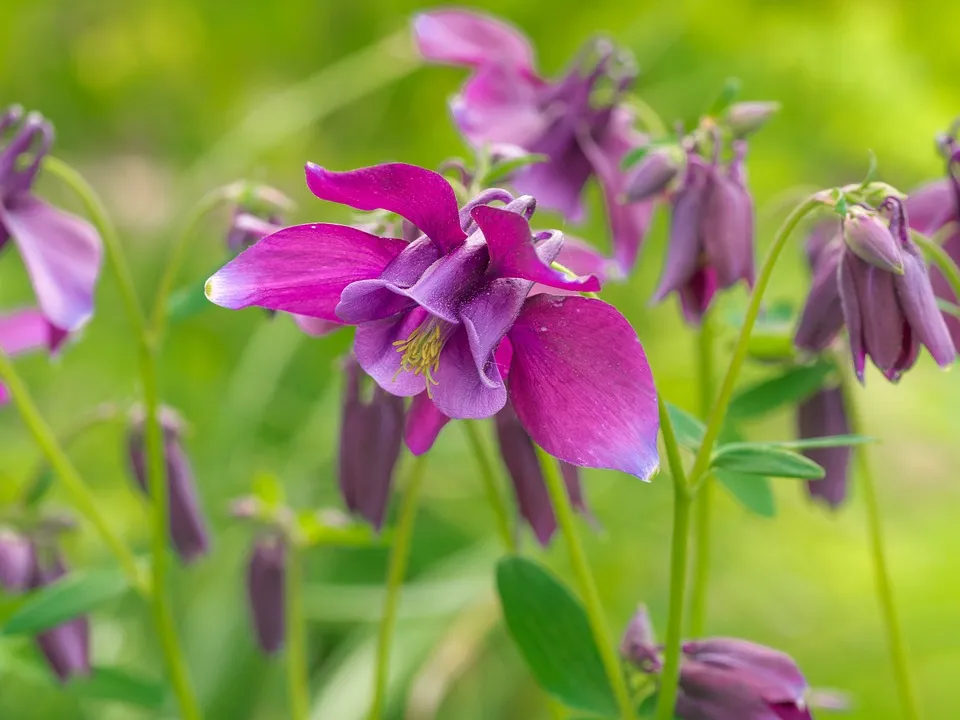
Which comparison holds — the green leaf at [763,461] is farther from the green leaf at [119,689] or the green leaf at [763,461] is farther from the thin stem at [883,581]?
the green leaf at [119,689]

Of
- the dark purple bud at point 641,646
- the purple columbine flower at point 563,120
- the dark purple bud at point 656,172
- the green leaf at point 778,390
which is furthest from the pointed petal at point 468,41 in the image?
the dark purple bud at point 641,646

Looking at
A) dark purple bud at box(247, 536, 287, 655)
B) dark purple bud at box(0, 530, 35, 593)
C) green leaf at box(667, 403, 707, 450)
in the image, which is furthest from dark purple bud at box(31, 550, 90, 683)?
green leaf at box(667, 403, 707, 450)

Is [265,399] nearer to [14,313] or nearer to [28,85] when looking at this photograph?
[14,313]

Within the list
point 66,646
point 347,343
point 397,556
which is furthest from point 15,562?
point 347,343

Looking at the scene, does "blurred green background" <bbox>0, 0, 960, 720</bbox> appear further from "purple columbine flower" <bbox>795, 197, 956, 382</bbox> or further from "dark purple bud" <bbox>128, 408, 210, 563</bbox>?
"purple columbine flower" <bbox>795, 197, 956, 382</bbox>

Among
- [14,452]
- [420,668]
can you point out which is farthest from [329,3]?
[420,668]

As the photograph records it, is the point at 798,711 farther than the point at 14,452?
No
